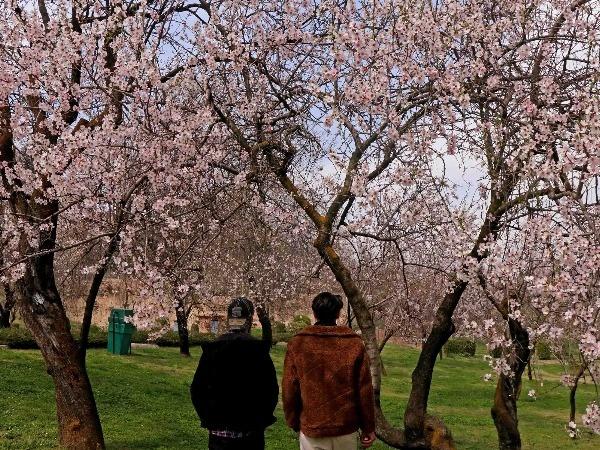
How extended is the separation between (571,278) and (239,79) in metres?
4.45

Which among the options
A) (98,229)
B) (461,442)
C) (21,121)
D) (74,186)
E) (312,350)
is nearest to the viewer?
(312,350)

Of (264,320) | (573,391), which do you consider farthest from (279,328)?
(573,391)

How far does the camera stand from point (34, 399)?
11.5 metres

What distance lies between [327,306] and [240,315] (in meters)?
0.59

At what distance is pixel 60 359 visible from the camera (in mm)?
7535

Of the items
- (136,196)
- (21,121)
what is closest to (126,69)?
(136,196)

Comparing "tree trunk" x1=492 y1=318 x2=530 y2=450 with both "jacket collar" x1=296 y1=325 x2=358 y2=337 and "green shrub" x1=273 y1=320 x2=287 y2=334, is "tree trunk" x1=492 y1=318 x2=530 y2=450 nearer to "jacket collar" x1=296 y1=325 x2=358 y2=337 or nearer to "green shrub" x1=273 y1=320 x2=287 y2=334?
"jacket collar" x1=296 y1=325 x2=358 y2=337

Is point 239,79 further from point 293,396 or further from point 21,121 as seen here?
point 293,396

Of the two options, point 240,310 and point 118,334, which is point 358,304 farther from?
point 118,334

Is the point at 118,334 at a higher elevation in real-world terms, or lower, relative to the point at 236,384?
lower

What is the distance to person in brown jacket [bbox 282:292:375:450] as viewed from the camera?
13.6ft

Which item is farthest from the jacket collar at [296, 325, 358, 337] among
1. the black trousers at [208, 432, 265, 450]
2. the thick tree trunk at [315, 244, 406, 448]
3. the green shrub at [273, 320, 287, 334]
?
the green shrub at [273, 320, 287, 334]

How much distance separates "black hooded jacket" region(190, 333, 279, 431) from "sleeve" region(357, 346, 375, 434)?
591 mm

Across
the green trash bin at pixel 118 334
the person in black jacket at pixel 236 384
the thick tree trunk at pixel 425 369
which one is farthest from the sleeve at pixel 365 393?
the green trash bin at pixel 118 334
